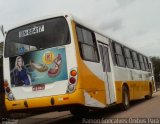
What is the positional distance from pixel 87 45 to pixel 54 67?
1558mm

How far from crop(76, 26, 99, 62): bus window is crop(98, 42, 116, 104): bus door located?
0.68m

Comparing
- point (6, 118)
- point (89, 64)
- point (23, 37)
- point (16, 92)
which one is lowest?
point (6, 118)

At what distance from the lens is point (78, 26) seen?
1166 cm

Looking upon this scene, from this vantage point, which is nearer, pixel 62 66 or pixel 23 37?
pixel 62 66

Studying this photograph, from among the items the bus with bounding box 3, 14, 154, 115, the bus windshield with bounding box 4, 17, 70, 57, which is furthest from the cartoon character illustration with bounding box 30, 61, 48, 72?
the bus windshield with bounding box 4, 17, 70, 57

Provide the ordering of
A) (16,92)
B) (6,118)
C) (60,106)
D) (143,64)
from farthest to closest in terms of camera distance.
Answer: (143,64)
(6,118)
(16,92)
(60,106)

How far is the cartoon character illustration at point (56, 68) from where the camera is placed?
35.9 feet

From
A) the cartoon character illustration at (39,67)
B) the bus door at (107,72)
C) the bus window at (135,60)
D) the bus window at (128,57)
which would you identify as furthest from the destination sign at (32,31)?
the bus window at (135,60)

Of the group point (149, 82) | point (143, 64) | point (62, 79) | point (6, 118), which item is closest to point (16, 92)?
point (62, 79)

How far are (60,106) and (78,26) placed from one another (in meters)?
2.54

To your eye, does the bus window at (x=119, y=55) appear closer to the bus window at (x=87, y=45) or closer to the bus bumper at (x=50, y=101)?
the bus window at (x=87, y=45)

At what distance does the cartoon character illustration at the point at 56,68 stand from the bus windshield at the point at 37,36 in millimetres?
437

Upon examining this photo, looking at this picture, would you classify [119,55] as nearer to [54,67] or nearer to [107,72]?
[107,72]

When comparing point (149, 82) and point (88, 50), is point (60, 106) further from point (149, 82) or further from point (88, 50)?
point (149, 82)
